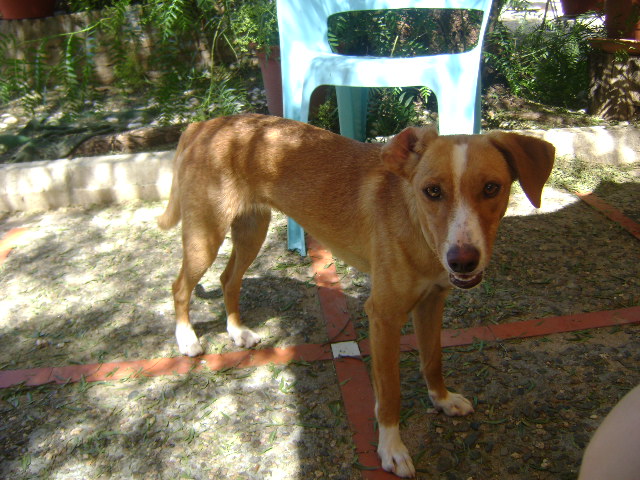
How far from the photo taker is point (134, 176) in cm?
468

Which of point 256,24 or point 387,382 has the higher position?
point 256,24

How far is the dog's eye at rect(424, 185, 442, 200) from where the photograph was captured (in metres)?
1.95

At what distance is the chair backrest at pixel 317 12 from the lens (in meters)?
3.57

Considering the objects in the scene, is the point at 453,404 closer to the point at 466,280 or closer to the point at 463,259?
the point at 466,280

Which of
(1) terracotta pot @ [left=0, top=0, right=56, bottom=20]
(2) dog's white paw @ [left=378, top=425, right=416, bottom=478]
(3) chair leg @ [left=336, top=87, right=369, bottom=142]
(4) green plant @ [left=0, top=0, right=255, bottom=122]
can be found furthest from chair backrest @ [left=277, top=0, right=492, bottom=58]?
(1) terracotta pot @ [left=0, top=0, right=56, bottom=20]

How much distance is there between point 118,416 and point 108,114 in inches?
170

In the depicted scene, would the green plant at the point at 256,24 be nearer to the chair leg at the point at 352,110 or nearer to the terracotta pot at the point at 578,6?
the chair leg at the point at 352,110

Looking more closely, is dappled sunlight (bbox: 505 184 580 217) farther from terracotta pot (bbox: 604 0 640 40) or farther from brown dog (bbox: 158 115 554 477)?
brown dog (bbox: 158 115 554 477)

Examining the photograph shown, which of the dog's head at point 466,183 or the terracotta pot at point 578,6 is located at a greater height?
the terracotta pot at point 578,6

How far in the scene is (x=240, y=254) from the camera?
3.13m

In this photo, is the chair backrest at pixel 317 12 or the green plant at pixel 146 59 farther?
the green plant at pixel 146 59

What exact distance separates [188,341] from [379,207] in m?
1.38

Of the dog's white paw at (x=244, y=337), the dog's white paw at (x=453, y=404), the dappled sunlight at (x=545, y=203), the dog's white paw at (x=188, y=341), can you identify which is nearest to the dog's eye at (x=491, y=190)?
the dog's white paw at (x=453, y=404)

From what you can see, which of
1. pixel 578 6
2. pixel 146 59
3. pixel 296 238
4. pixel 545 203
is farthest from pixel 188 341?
pixel 578 6
